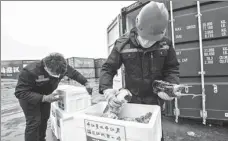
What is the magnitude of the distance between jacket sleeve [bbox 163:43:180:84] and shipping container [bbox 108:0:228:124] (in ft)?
5.01

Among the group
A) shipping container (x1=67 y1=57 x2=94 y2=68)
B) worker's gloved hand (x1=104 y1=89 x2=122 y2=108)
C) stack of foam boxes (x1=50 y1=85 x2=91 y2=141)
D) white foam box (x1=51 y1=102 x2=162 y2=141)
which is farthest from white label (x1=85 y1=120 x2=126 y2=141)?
shipping container (x1=67 y1=57 x2=94 y2=68)

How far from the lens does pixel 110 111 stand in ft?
3.35

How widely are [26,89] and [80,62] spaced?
1015 centimetres

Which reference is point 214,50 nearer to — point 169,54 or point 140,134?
point 169,54

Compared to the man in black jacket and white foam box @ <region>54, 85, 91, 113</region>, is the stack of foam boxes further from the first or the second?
the man in black jacket

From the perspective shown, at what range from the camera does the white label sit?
76 cm

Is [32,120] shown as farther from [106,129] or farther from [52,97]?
[106,129]

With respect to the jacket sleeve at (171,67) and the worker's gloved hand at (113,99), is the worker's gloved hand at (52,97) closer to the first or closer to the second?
the worker's gloved hand at (113,99)

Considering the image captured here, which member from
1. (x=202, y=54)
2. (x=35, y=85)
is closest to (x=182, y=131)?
(x=202, y=54)

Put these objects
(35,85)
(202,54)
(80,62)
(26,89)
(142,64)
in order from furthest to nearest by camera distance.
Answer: (80,62) → (202,54) → (35,85) → (26,89) → (142,64)

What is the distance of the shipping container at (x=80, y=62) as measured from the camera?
11.3 meters

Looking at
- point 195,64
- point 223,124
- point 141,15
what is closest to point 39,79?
point 141,15

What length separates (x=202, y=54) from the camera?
8.40 ft

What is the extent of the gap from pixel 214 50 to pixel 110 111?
231 centimetres
